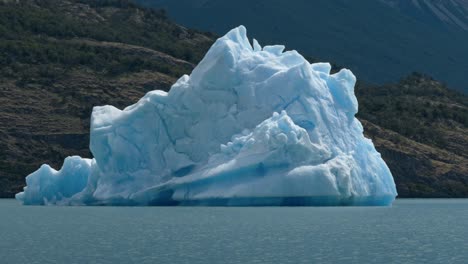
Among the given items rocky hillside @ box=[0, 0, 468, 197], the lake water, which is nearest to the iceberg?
the lake water

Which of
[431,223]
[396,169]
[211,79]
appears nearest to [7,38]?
[396,169]

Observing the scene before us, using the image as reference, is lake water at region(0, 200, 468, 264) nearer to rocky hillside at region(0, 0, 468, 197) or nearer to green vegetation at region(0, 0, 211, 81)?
rocky hillside at region(0, 0, 468, 197)

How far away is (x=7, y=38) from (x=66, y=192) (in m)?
49.7

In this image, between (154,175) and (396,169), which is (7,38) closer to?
(396,169)

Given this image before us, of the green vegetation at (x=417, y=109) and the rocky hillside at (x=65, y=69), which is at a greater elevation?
the green vegetation at (x=417, y=109)

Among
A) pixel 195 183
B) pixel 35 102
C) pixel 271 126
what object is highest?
pixel 271 126

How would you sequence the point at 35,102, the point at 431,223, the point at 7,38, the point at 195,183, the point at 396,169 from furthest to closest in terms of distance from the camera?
the point at 7,38
the point at 396,169
the point at 35,102
the point at 195,183
the point at 431,223

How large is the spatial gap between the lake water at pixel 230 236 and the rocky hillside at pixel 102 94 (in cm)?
3302

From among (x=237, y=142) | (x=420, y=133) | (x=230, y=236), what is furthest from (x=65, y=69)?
(x=230, y=236)

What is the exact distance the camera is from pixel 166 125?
2094 inches

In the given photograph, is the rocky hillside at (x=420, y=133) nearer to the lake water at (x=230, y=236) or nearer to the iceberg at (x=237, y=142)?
the iceberg at (x=237, y=142)

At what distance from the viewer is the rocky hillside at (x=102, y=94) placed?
86375 millimetres

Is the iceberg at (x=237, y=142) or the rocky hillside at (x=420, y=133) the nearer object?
the iceberg at (x=237, y=142)

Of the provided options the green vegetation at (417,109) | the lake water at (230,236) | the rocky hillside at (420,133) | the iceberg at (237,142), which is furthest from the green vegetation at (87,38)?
the lake water at (230,236)
